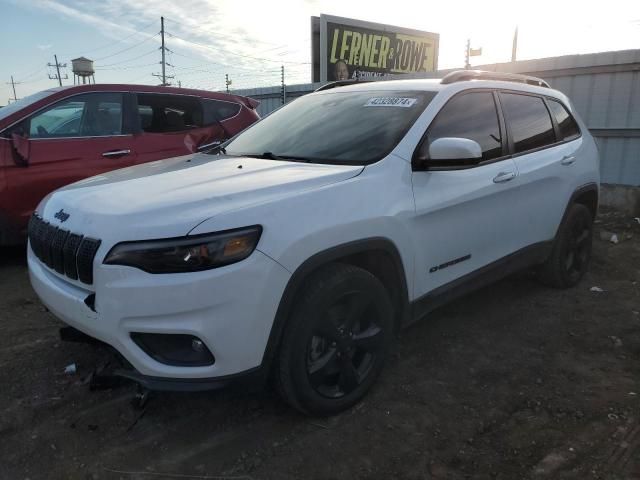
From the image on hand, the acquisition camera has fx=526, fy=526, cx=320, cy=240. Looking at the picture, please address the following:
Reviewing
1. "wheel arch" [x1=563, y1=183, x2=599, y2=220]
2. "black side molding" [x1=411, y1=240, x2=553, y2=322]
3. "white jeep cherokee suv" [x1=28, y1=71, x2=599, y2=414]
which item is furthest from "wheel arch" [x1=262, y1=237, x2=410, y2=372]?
"wheel arch" [x1=563, y1=183, x2=599, y2=220]

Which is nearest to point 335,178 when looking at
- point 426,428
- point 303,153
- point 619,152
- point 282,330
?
point 303,153

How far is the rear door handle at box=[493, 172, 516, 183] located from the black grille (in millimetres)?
2467

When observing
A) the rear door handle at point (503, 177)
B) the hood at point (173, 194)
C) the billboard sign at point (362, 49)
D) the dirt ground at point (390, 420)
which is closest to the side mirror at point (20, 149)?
the dirt ground at point (390, 420)

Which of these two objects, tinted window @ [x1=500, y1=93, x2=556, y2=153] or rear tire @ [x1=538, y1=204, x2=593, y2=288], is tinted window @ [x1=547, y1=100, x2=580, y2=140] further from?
rear tire @ [x1=538, y1=204, x2=593, y2=288]

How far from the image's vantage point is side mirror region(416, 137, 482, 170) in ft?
9.29

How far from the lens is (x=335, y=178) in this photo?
8.60 ft

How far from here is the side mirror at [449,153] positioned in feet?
9.29

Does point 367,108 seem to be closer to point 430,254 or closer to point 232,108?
point 430,254

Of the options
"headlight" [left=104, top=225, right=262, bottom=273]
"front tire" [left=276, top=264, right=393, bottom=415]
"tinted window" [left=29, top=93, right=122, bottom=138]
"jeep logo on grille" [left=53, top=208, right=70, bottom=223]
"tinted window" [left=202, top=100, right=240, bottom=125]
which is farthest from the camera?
"tinted window" [left=202, top=100, right=240, bottom=125]

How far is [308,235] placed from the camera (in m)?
2.33

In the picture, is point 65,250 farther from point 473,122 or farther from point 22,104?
point 22,104

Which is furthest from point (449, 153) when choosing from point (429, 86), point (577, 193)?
point (577, 193)

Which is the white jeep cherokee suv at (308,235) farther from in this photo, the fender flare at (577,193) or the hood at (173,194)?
the fender flare at (577,193)

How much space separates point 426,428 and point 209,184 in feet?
5.31
